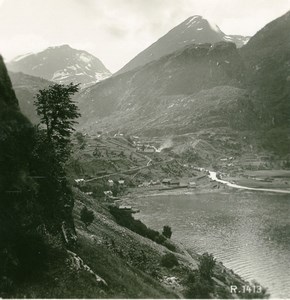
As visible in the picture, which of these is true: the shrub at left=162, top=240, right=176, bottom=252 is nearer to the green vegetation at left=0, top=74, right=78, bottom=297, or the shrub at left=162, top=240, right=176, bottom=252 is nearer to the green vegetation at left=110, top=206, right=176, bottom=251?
the green vegetation at left=110, top=206, right=176, bottom=251

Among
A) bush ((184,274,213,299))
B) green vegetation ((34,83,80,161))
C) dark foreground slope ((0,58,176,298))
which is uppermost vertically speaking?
green vegetation ((34,83,80,161))

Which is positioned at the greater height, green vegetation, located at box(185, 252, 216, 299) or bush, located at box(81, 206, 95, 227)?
bush, located at box(81, 206, 95, 227)

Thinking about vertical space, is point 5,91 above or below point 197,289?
above

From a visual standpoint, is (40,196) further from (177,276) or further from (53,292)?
(177,276)

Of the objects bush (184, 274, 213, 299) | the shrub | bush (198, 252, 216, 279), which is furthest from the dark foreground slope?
the shrub

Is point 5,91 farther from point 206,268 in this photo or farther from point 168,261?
point 206,268

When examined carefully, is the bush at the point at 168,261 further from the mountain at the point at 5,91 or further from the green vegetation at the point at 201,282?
the mountain at the point at 5,91

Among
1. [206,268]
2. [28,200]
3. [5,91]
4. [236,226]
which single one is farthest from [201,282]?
[236,226]

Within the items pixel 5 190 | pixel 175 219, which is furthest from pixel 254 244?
pixel 5 190

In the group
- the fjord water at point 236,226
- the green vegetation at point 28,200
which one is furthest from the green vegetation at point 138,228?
the green vegetation at point 28,200
